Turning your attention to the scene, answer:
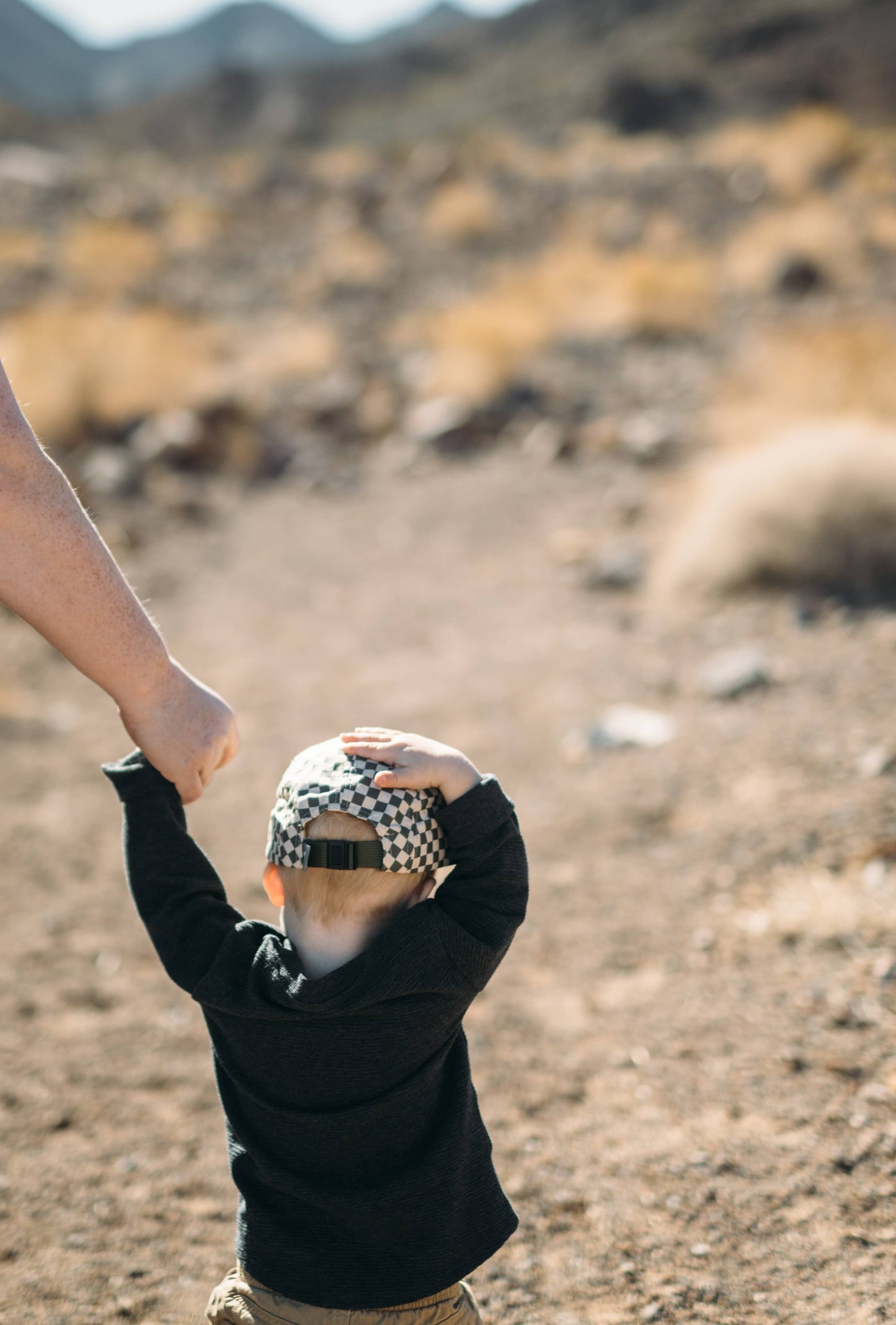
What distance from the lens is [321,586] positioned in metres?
6.35

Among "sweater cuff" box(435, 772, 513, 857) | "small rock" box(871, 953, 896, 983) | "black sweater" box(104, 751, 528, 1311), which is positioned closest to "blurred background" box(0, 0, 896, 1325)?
"small rock" box(871, 953, 896, 983)

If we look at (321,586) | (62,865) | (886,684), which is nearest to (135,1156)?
(62,865)

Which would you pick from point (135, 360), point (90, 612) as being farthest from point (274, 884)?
point (135, 360)

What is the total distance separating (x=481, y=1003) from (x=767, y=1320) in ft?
3.84

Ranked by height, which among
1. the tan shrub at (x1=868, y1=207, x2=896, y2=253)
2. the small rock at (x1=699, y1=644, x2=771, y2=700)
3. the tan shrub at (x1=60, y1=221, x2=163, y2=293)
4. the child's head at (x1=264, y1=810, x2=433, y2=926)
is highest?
the child's head at (x1=264, y1=810, x2=433, y2=926)

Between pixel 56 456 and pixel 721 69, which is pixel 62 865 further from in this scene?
pixel 721 69

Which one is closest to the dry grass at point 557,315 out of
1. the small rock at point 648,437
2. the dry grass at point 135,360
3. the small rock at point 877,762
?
the dry grass at point 135,360

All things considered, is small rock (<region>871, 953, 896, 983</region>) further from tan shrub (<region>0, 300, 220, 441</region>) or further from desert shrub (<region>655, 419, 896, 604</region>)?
tan shrub (<region>0, 300, 220, 441</region>)

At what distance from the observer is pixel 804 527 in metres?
4.82

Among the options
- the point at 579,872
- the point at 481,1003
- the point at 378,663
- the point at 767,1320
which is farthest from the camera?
the point at 378,663

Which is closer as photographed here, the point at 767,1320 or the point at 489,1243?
the point at 489,1243

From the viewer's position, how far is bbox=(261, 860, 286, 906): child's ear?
4.29ft

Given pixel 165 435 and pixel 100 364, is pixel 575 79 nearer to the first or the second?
pixel 100 364

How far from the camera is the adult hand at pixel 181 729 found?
1385 millimetres
